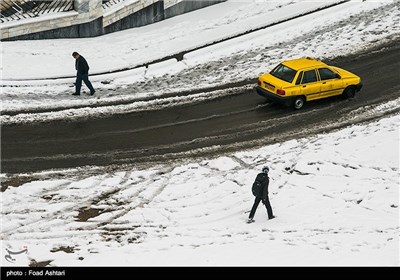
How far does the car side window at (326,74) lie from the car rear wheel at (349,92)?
65cm

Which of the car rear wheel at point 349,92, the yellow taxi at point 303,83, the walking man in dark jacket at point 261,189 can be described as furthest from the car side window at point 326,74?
the walking man in dark jacket at point 261,189

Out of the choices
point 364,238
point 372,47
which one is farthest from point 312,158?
point 372,47

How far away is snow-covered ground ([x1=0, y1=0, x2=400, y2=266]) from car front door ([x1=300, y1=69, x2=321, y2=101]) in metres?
1.99

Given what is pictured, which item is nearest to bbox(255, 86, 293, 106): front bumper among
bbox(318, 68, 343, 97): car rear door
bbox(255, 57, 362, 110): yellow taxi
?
bbox(255, 57, 362, 110): yellow taxi

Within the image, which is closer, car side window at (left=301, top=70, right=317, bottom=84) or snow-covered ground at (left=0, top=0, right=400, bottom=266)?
snow-covered ground at (left=0, top=0, right=400, bottom=266)

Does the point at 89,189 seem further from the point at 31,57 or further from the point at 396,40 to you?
the point at 396,40

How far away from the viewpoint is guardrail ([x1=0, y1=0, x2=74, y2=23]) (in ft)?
91.2

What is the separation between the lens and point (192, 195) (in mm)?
18859

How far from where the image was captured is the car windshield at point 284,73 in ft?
77.1

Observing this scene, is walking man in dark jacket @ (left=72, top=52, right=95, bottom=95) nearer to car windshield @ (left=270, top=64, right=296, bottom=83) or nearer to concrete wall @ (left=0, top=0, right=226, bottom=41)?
concrete wall @ (left=0, top=0, right=226, bottom=41)

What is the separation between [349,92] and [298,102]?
2007 mm

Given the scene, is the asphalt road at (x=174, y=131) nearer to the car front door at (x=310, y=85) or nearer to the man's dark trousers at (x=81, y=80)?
the car front door at (x=310, y=85)

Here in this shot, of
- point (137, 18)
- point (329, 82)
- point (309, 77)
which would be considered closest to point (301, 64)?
point (309, 77)
